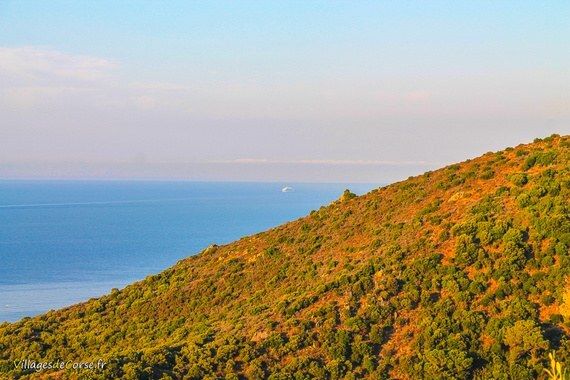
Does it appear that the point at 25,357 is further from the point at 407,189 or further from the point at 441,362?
the point at 407,189

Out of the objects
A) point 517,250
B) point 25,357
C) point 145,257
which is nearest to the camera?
point 517,250

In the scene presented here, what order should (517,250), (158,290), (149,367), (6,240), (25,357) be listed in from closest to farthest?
(149,367), (517,250), (25,357), (158,290), (6,240)

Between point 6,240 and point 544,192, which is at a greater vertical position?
point 544,192

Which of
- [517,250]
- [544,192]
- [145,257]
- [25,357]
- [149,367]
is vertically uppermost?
[544,192]

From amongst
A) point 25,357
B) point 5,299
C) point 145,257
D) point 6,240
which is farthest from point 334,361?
point 6,240

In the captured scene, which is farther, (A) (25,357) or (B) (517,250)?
(A) (25,357)

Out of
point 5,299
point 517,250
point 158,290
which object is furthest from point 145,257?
point 517,250
